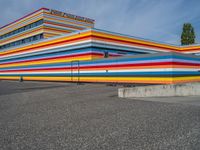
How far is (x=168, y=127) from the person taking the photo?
5.74 meters

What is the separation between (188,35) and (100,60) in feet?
131

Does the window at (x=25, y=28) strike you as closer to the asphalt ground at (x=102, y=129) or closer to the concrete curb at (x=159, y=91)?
the concrete curb at (x=159, y=91)

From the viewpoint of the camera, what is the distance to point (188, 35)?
176 feet

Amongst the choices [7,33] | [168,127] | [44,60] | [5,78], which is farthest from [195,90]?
[7,33]

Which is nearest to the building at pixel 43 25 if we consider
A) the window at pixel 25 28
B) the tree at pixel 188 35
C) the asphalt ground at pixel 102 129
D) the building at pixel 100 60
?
the window at pixel 25 28

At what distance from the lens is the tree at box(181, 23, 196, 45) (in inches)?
2095

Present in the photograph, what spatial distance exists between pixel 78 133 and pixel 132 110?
3.48m

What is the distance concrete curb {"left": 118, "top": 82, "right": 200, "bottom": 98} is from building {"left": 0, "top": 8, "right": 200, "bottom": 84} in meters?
3.54

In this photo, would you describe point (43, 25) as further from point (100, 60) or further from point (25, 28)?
point (100, 60)

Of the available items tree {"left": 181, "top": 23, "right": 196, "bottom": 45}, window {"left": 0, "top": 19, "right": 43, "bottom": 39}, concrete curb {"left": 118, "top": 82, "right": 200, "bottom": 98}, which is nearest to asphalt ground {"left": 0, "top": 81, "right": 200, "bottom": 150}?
concrete curb {"left": 118, "top": 82, "right": 200, "bottom": 98}

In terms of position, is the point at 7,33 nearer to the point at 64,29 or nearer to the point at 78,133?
the point at 64,29

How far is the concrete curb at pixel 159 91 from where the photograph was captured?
12.0 m

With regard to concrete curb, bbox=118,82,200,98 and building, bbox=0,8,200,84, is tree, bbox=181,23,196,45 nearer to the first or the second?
building, bbox=0,8,200,84

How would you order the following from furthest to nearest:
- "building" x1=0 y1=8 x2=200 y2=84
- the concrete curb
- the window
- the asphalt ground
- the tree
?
the tree < the window < "building" x1=0 y1=8 x2=200 y2=84 < the concrete curb < the asphalt ground
